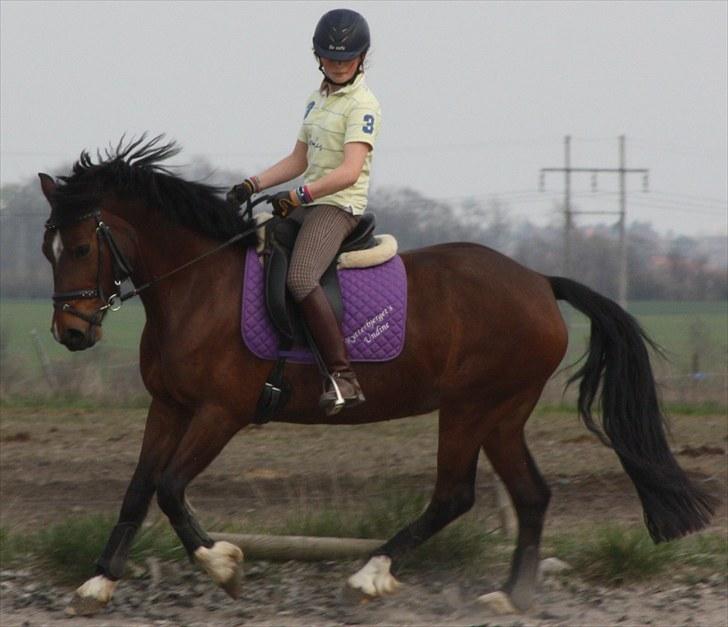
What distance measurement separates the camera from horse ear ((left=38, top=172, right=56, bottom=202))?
658cm

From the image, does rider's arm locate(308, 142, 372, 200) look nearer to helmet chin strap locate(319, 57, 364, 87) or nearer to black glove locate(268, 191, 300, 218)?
black glove locate(268, 191, 300, 218)

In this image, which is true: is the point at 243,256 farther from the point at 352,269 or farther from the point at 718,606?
the point at 718,606

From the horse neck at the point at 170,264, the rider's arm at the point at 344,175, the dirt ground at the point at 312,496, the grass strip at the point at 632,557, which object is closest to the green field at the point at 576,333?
the dirt ground at the point at 312,496

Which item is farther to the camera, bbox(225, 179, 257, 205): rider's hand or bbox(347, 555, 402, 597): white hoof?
bbox(225, 179, 257, 205): rider's hand

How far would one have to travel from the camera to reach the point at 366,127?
6629mm

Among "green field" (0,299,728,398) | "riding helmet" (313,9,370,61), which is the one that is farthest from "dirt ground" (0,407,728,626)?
"green field" (0,299,728,398)

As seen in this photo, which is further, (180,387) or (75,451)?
(75,451)

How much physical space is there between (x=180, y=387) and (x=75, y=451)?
18.5ft

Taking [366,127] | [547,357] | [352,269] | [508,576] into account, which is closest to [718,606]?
[508,576]

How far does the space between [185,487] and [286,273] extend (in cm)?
112

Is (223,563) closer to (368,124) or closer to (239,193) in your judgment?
(239,193)

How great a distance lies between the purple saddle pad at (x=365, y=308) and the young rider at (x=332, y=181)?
13 centimetres

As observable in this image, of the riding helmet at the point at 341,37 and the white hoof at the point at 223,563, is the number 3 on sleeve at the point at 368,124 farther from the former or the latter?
the white hoof at the point at 223,563

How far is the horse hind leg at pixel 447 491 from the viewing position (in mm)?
6883
